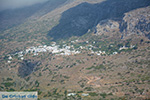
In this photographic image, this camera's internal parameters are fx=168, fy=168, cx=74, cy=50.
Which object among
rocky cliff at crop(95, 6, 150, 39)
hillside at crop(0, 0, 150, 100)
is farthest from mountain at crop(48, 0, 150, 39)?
rocky cliff at crop(95, 6, 150, 39)

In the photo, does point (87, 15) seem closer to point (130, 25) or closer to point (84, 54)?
point (130, 25)

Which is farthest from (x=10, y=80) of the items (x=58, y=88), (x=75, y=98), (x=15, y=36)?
(x=15, y=36)

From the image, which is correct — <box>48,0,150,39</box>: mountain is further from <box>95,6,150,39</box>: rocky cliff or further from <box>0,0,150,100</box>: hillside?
<box>95,6,150,39</box>: rocky cliff

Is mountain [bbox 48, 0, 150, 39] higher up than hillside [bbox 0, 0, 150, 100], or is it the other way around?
mountain [bbox 48, 0, 150, 39]

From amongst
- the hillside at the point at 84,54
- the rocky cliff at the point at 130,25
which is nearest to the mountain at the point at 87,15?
the hillside at the point at 84,54

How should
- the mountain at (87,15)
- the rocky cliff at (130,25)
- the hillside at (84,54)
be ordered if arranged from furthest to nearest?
the mountain at (87,15)
the rocky cliff at (130,25)
the hillside at (84,54)

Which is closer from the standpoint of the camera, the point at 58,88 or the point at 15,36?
the point at 58,88

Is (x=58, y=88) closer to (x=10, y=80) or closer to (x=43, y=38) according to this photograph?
(x=10, y=80)

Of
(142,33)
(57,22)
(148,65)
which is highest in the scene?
(57,22)

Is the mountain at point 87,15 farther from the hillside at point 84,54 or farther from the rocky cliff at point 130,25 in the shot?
the rocky cliff at point 130,25

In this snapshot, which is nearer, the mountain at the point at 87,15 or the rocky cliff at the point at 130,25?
the rocky cliff at the point at 130,25

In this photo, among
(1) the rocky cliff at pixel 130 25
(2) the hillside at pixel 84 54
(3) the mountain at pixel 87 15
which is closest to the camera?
(2) the hillside at pixel 84 54
